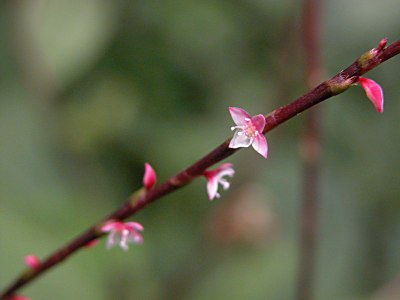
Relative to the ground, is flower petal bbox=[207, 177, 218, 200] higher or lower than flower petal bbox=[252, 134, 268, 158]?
higher

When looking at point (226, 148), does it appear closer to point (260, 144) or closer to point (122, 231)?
point (260, 144)

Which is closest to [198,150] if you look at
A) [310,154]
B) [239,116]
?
[310,154]

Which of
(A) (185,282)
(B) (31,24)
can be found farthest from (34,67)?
(A) (185,282)

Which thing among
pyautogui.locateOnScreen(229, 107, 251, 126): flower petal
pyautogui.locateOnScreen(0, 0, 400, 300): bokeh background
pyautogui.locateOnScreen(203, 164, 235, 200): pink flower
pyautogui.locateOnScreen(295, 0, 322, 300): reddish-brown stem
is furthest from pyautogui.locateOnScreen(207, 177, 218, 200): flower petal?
pyautogui.locateOnScreen(0, 0, 400, 300): bokeh background

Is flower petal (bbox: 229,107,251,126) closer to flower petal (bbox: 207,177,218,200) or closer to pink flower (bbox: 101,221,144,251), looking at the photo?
flower petal (bbox: 207,177,218,200)

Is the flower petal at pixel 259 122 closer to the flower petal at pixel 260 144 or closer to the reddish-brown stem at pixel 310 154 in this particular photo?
the flower petal at pixel 260 144

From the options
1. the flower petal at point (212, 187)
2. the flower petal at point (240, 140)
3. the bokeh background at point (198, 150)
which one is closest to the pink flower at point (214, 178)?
the flower petal at point (212, 187)
